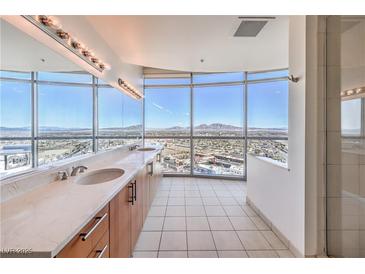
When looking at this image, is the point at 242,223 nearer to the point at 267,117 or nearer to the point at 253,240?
the point at 253,240

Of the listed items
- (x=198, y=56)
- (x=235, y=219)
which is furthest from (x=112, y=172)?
(x=198, y=56)

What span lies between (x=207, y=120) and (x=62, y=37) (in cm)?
403

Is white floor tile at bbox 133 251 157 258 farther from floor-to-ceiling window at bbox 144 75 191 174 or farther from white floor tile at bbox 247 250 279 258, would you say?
floor-to-ceiling window at bbox 144 75 191 174

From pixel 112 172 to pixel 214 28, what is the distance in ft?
7.83

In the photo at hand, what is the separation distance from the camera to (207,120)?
5246 mm

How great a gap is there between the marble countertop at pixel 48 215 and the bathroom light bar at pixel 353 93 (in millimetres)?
2343

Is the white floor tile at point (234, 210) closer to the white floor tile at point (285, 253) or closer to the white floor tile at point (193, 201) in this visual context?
the white floor tile at point (193, 201)

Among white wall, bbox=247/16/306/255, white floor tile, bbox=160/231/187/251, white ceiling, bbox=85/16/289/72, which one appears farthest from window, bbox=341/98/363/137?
white floor tile, bbox=160/231/187/251

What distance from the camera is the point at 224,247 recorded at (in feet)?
6.99

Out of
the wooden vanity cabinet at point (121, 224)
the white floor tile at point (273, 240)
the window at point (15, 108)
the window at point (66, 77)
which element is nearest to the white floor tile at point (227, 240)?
the white floor tile at point (273, 240)

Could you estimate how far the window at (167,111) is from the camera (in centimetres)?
536

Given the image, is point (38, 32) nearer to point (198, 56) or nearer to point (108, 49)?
point (108, 49)

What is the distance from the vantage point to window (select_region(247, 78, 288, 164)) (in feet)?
14.2

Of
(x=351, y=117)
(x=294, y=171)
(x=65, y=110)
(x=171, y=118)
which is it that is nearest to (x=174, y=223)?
(x=294, y=171)
